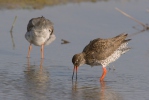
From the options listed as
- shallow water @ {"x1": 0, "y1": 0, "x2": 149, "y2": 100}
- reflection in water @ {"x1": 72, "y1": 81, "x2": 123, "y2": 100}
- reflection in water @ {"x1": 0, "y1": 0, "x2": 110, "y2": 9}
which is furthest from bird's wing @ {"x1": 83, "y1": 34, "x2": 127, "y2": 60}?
reflection in water @ {"x1": 0, "y1": 0, "x2": 110, "y2": 9}

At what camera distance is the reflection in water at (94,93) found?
410 inches

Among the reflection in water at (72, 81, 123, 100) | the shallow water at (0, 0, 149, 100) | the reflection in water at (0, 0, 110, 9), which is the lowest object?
the reflection in water at (72, 81, 123, 100)

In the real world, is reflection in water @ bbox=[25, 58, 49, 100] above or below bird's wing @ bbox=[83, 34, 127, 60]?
below

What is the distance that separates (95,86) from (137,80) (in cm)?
99

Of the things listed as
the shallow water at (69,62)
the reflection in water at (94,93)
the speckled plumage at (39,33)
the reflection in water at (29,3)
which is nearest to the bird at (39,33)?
the speckled plumage at (39,33)

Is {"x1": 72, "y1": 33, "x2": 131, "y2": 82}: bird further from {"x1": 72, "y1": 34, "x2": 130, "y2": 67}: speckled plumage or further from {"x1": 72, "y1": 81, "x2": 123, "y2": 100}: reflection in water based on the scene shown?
{"x1": 72, "y1": 81, "x2": 123, "y2": 100}: reflection in water

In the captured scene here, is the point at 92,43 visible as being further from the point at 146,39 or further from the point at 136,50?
the point at 146,39

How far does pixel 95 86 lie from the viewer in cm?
1141

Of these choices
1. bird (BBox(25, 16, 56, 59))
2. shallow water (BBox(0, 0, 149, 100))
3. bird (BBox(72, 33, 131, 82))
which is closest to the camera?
shallow water (BBox(0, 0, 149, 100))

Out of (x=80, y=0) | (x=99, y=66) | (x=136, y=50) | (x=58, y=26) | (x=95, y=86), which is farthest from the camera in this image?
(x=80, y=0)

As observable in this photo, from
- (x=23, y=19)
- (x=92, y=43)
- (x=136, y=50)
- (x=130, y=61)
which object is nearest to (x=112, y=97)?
(x=92, y=43)

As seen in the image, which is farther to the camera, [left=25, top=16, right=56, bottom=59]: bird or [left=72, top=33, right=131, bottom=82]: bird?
[left=25, top=16, right=56, bottom=59]: bird

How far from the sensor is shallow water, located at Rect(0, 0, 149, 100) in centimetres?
1070

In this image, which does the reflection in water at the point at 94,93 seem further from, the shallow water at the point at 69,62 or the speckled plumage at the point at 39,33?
the speckled plumage at the point at 39,33
